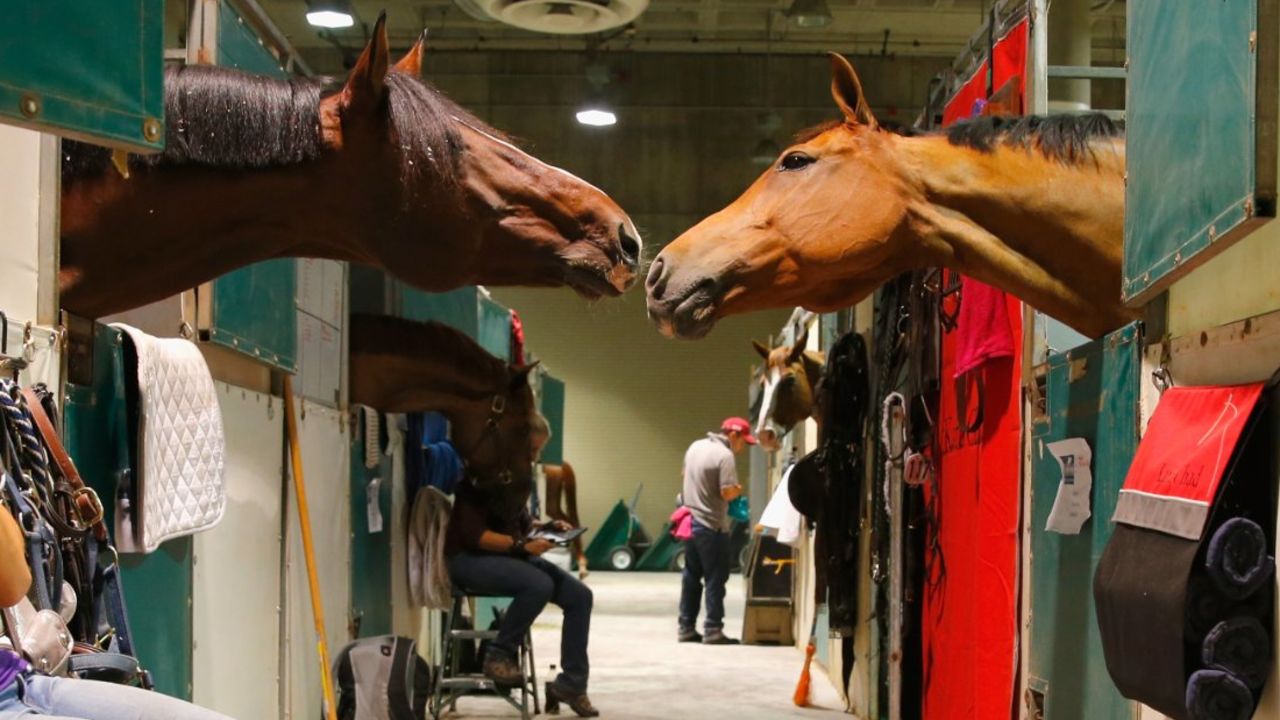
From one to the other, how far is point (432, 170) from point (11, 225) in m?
0.87

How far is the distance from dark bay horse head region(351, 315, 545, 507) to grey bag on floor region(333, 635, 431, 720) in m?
1.22

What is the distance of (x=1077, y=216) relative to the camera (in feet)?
8.95

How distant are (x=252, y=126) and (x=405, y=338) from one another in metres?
3.32

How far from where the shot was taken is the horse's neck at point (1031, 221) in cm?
272

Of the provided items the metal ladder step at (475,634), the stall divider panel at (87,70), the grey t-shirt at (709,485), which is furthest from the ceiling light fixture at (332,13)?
the stall divider panel at (87,70)

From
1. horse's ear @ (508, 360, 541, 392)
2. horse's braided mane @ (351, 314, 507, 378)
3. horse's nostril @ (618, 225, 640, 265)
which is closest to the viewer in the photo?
horse's nostril @ (618, 225, 640, 265)

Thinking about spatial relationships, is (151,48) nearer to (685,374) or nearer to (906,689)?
(906,689)

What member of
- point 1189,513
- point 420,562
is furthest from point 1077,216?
point 420,562

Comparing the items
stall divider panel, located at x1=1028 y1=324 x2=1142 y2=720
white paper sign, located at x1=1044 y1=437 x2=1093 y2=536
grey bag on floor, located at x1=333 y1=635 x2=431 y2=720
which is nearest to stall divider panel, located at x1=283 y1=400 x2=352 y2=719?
grey bag on floor, located at x1=333 y1=635 x2=431 y2=720

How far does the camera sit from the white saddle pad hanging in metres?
2.99

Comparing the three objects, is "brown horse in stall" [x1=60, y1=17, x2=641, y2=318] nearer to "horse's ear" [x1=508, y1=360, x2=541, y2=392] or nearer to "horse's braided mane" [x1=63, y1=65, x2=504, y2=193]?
"horse's braided mane" [x1=63, y1=65, x2=504, y2=193]

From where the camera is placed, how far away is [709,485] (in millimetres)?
10195

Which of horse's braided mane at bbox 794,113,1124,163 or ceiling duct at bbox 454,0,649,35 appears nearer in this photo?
horse's braided mane at bbox 794,113,1124,163

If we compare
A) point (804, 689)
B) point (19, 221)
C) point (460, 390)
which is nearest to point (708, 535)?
point (804, 689)
